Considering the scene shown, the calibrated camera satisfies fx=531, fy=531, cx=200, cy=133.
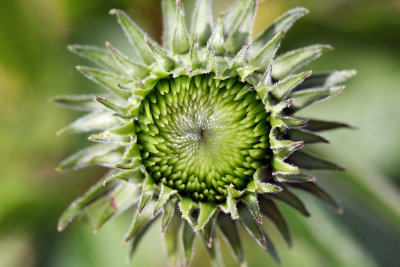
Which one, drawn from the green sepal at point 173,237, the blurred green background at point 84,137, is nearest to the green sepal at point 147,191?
the green sepal at point 173,237

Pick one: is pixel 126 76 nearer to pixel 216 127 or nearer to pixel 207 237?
pixel 216 127

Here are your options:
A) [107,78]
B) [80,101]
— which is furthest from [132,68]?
[80,101]

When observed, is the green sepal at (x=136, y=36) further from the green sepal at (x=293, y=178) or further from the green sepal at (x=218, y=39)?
the green sepal at (x=293, y=178)

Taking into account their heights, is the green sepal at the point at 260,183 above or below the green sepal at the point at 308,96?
below

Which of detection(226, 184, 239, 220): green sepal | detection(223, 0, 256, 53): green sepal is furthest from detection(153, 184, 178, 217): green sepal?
detection(223, 0, 256, 53): green sepal

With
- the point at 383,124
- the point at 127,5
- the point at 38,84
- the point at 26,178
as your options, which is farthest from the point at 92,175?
the point at 383,124

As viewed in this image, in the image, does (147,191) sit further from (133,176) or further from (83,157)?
(83,157)
